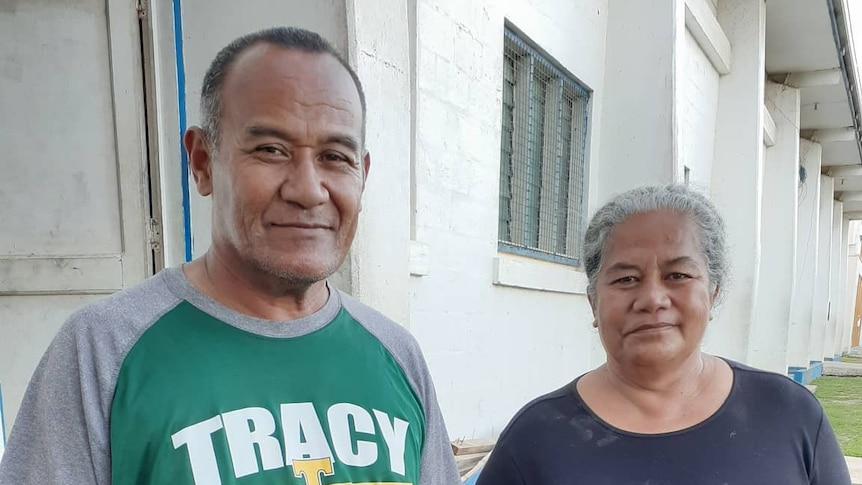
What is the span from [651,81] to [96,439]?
→ 19.4 feet

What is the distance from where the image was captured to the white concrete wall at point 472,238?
375 cm

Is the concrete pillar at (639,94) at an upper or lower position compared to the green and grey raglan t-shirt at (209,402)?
upper

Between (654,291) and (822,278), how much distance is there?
61.5ft

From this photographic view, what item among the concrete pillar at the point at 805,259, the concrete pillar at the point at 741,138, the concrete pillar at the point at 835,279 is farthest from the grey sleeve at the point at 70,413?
the concrete pillar at the point at 835,279

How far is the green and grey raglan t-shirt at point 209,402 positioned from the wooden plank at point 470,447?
8.50ft

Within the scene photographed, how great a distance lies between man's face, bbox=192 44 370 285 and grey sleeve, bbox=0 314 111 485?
0.34 meters

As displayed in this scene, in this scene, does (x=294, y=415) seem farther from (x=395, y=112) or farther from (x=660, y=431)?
(x=395, y=112)

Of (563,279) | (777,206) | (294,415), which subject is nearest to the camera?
(294,415)

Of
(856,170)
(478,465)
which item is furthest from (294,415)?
(856,170)

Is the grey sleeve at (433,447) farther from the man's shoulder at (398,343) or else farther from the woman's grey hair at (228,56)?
the woman's grey hair at (228,56)

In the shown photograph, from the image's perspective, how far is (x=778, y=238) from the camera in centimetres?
1107

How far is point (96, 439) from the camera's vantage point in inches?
40.2

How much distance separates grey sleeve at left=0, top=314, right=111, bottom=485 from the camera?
39.6 inches

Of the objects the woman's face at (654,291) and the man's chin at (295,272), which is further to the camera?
the woman's face at (654,291)
